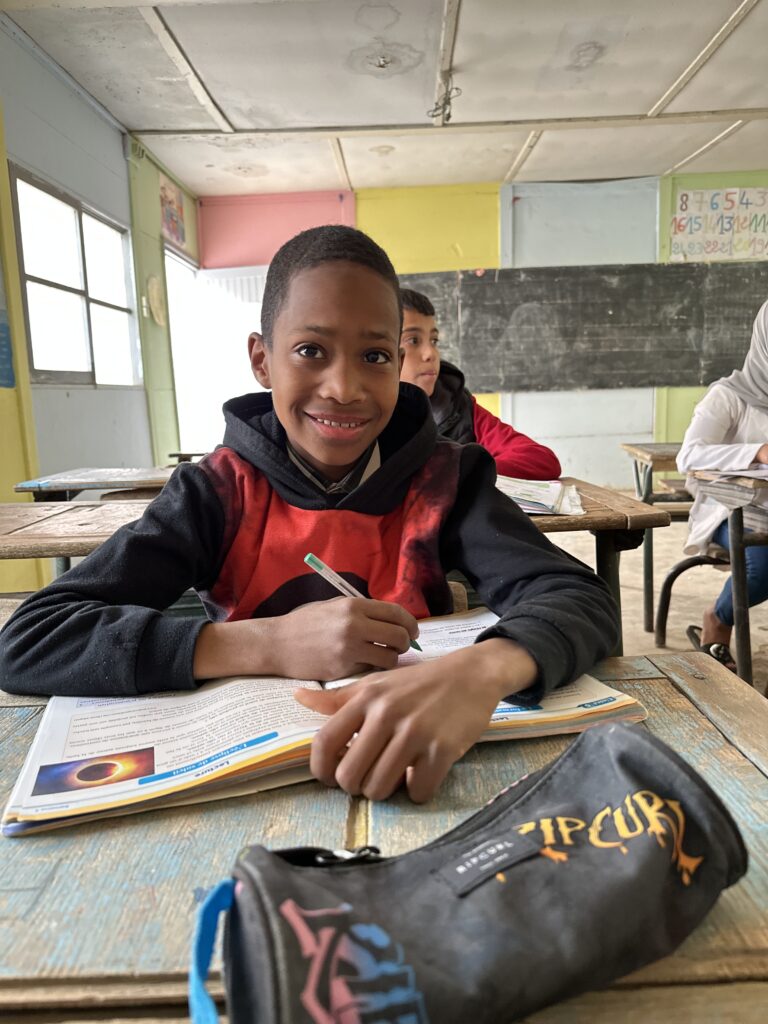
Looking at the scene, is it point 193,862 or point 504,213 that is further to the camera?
point 504,213

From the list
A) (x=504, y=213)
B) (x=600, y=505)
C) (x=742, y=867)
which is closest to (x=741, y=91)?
(x=504, y=213)

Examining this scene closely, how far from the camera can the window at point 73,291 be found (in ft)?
10.8

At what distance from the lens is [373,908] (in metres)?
0.31

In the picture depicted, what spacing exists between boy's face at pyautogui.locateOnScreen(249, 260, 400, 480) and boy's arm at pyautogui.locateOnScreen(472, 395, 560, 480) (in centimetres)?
105

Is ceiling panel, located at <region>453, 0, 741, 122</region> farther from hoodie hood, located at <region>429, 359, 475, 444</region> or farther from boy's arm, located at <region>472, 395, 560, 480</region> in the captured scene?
boy's arm, located at <region>472, 395, 560, 480</region>

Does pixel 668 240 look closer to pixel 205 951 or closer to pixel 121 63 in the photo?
pixel 121 63

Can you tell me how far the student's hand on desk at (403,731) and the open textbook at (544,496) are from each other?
0.83 meters

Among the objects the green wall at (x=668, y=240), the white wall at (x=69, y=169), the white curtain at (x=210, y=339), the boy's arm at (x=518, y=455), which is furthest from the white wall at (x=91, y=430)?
the green wall at (x=668, y=240)

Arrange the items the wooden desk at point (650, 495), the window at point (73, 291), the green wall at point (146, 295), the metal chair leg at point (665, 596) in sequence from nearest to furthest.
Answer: the metal chair leg at point (665, 596), the wooden desk at point (650, 495), the window at point (73, 291), the green wall at point (146, 295)

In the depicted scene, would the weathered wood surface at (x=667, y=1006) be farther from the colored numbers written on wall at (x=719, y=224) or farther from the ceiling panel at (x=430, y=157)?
the colored numbers written on wall at (x=719, y=224)

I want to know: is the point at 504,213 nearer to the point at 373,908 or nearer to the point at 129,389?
the point at 129,389

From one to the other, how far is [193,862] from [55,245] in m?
3.88

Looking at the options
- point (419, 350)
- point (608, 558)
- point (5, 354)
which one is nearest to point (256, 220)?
point (5, 354)

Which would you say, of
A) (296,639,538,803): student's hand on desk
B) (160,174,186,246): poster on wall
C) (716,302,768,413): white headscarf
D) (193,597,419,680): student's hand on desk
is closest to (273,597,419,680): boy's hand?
(193,597,419,680): student's hand on desk
